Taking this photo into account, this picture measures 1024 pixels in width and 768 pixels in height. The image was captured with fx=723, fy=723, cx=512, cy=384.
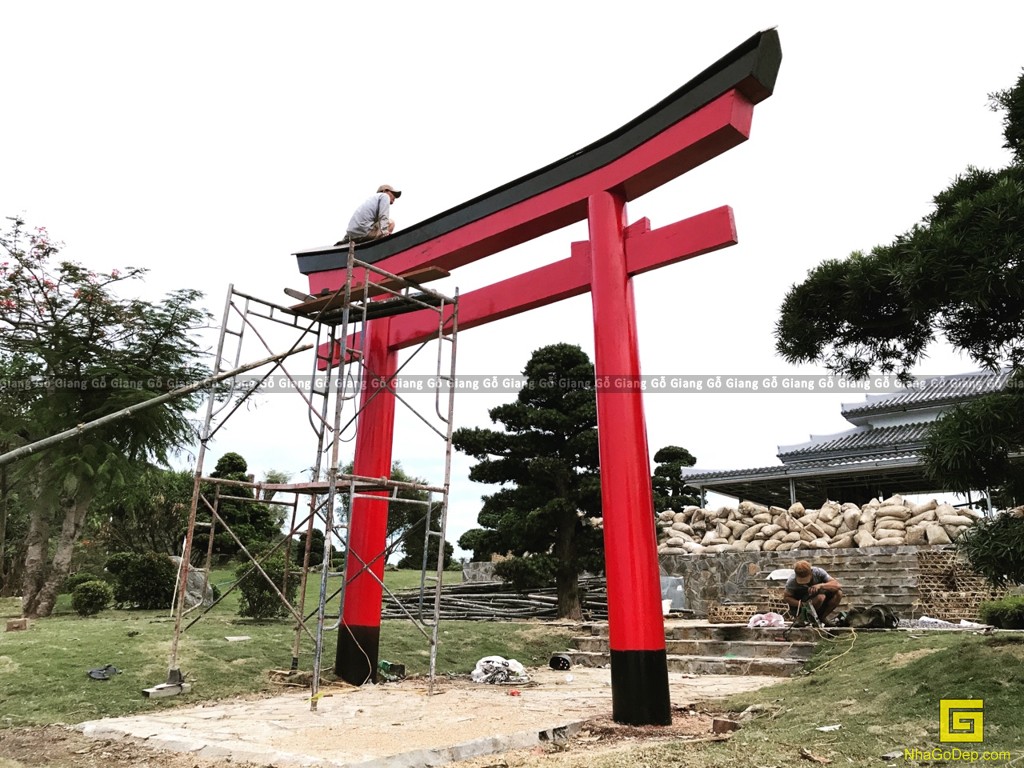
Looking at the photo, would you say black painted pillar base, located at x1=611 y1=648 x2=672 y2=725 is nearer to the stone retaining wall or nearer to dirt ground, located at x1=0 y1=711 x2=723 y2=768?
dirt ground, located at x1=0 y1=711 x2=723 y2=768

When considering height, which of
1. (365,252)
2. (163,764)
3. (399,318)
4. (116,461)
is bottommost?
(163,764)

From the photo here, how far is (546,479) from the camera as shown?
11164mm

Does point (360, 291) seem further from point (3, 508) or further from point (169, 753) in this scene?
point (3, 508)

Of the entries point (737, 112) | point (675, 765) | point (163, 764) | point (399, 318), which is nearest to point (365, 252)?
point (399, 318)

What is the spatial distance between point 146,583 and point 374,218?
7581 mm

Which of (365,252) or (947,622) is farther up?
(365,252)

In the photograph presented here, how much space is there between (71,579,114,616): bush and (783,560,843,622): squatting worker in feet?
29.5

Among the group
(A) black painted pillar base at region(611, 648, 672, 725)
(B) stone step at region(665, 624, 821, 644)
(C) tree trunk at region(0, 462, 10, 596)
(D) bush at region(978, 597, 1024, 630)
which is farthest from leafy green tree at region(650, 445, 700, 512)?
(C) tree trunk at region(0, 462, 10, 596)

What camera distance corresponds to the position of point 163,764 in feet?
12.0

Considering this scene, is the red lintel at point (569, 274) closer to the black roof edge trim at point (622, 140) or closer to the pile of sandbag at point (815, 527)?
the black roof edge trim at point (622, 140)

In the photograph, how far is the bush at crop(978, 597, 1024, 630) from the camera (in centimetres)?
702

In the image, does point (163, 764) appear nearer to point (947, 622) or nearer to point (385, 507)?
Result: point (385, 507)

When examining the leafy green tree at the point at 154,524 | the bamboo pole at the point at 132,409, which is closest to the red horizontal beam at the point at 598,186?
the bamboo pole at the point at 132,409

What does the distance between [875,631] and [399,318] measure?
5.64 m
